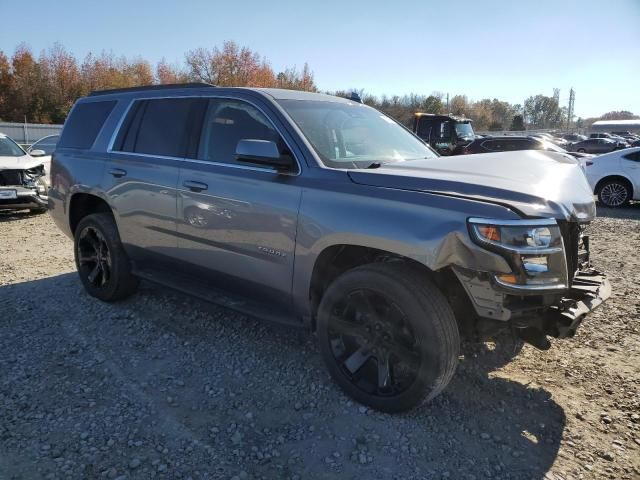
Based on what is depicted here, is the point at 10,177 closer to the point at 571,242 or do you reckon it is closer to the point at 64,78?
the point at 571,242

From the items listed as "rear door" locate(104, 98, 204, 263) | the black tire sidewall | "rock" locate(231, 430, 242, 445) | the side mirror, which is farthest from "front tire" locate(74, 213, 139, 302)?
"rock" locate(231, 430, 242, 445)

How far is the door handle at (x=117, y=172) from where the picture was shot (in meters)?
4.32

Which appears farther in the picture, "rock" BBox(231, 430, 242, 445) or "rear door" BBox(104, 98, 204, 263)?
"rear door" BBox(104, 98, 204, 263)

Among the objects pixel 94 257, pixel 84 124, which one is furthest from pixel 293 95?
pixel 94 257

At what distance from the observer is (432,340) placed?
2689 mm

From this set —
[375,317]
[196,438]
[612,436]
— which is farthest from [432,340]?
[196,438]

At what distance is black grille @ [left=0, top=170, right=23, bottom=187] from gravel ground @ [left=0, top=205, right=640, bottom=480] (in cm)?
550

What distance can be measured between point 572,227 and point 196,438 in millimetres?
2420

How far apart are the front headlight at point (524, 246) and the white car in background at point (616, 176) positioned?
10340mm

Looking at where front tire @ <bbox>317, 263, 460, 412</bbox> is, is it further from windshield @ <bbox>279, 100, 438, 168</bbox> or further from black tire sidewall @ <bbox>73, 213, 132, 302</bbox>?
black tire sidewall @ <bbox>73, 213, 132, 302</bbox>

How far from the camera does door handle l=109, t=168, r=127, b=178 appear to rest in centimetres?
432

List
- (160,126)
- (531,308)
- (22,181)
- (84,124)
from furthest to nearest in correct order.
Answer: (22,181)
(84,124)
(160,126)
(531,308)

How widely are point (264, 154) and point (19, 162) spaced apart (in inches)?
320

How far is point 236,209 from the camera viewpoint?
345cm
